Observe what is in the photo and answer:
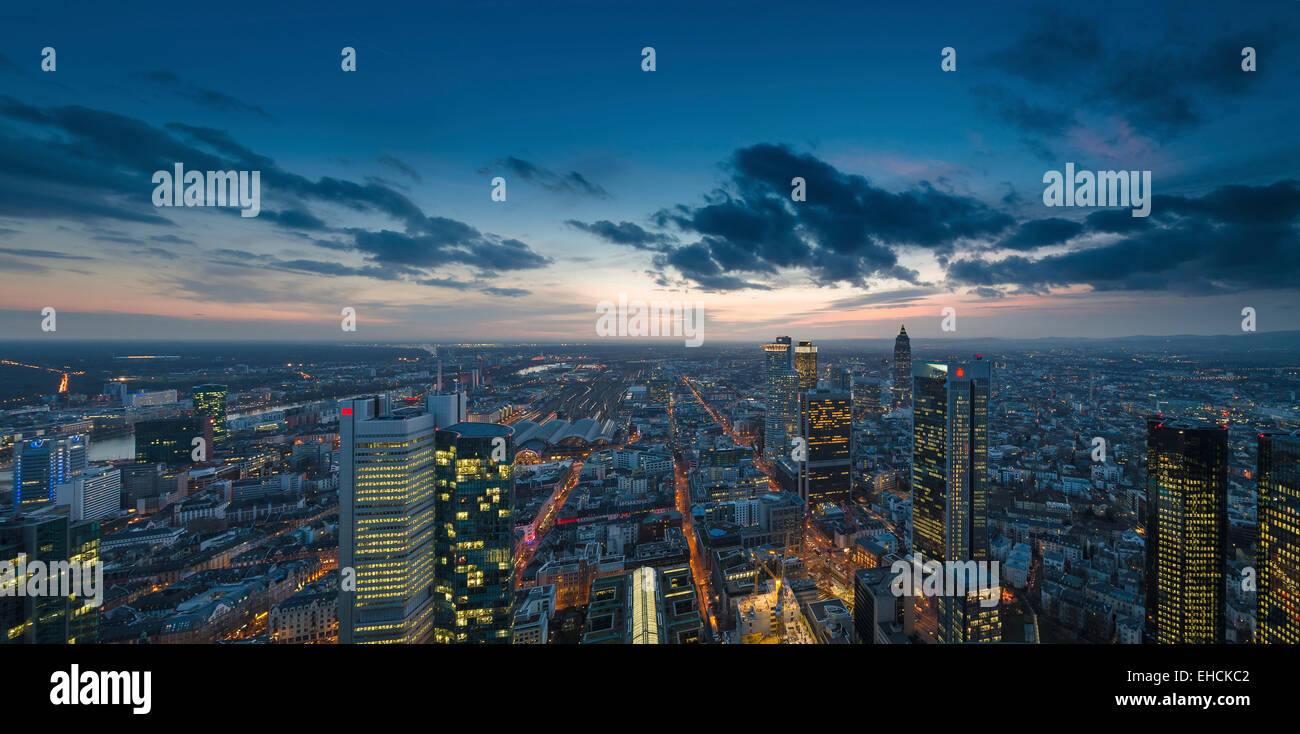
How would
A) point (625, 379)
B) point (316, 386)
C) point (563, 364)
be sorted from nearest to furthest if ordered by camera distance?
point (316, 386), point (625, 379), point (563, 364)

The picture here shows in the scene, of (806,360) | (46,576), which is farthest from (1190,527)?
A: (806,360)

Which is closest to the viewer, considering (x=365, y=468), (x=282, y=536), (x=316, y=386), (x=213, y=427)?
(x=365, y=468)

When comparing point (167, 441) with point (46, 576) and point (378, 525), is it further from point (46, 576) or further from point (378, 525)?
point (378, 525)

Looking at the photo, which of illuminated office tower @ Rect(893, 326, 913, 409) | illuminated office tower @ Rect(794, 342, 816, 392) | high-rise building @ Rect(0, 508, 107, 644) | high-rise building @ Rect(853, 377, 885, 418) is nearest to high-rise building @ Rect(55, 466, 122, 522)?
high-rise building @ Rect(0, 508, 107, 644)
